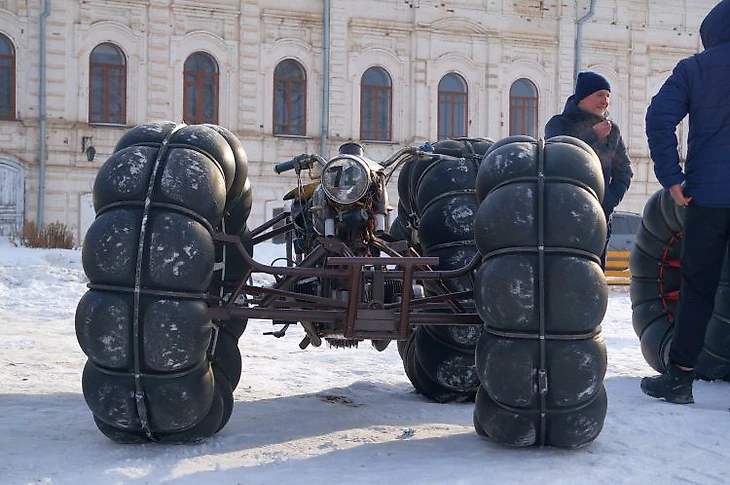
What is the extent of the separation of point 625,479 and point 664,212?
9.70 ft

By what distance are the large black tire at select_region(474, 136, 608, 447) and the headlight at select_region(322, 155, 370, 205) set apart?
0.66 meters

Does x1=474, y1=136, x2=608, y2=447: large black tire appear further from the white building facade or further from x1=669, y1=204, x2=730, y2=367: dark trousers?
the white building facade

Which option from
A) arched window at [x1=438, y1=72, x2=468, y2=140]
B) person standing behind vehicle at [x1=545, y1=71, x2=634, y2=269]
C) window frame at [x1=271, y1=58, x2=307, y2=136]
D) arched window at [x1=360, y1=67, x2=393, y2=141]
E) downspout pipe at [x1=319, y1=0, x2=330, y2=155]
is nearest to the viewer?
person standing behind vehicle at [x1=545, y1=71, x2=634, y2=269]

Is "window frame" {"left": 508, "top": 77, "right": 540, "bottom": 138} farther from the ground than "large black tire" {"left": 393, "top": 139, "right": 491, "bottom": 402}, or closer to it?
farther from the ground

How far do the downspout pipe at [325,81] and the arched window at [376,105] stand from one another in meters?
1.03

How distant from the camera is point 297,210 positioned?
17.6 ft

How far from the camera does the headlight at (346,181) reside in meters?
4.46

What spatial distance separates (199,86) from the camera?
2339cm

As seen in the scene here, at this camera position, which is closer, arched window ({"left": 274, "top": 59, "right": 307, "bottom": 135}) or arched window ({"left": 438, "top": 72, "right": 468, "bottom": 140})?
arched window ({"left": 274, "top": 59, "right": 307, "bottom": 135})

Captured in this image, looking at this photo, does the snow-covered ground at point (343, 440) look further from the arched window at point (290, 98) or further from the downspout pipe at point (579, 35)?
the downspout pipe at point (579, 35)

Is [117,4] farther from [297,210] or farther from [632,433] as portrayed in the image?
[632,433]

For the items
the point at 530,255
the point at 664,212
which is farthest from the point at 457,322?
the point at 664,212

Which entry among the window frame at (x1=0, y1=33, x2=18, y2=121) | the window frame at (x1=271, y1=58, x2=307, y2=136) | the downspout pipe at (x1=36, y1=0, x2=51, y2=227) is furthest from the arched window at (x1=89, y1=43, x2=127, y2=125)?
the window frame at (x1=271, y1=58, x2=307, y2=136)

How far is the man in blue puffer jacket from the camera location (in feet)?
16.4
